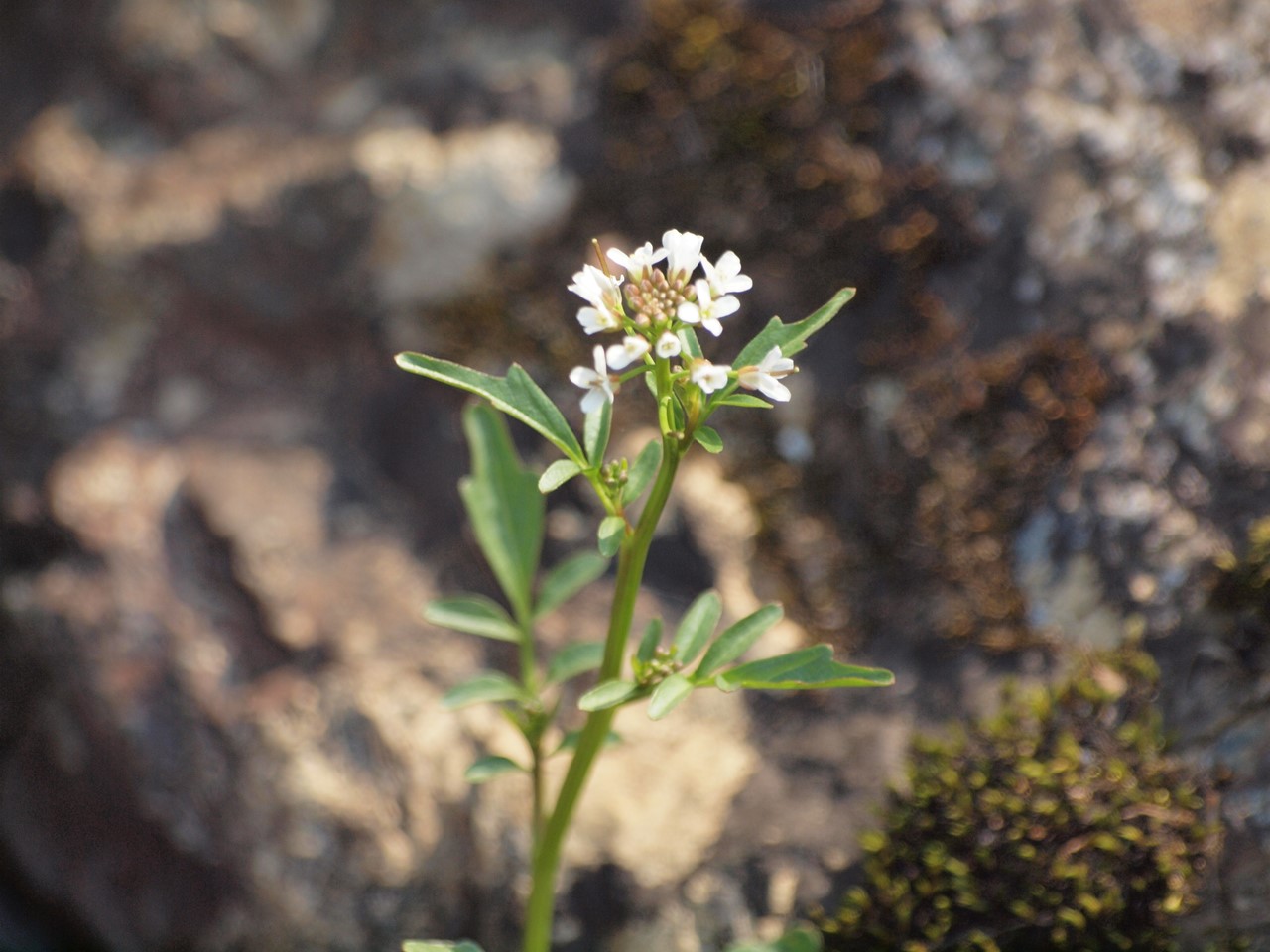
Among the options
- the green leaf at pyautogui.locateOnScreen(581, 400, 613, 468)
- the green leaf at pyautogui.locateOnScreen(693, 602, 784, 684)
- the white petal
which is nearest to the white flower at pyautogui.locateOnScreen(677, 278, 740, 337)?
the white petal

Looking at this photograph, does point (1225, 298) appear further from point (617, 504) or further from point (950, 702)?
point (617, 504)

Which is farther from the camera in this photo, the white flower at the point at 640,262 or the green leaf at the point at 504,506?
the green leaf at the point at 504,506

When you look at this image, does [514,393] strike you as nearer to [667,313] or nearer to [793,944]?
[667,313]

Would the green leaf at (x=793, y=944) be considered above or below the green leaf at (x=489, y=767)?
below

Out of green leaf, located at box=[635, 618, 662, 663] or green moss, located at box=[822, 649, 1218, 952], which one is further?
green moss, located at box=[822, 649, 1218, 952]

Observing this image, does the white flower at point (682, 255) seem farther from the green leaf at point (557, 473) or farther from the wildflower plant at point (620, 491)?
the green leaf at point (557, 473)

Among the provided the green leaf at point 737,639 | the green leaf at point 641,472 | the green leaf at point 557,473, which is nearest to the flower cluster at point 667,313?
the green leaf at point 557,473

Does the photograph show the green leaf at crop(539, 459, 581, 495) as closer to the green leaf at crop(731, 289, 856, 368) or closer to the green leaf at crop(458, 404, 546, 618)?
the green leaf at crop(731, 289, 856, 368)
